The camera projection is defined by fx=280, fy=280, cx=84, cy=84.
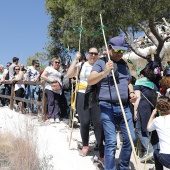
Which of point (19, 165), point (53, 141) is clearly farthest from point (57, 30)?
point (19, 165)

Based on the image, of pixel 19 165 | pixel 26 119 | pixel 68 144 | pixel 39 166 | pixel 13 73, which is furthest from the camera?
pixel 13 73

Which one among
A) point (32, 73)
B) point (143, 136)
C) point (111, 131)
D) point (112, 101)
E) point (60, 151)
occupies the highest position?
point (112, 101)

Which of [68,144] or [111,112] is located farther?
[68,144]

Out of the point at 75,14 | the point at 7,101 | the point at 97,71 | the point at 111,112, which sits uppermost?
the point at 75,14

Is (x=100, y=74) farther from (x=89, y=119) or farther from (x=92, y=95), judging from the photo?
(x=89, y=119)

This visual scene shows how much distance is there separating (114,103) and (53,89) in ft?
9.72

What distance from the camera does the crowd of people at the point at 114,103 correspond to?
339 centimetres

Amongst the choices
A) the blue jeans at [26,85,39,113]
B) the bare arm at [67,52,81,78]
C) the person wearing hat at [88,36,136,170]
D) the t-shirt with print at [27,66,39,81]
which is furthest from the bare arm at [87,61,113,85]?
the t-shirt with print at [27,66,39,81]

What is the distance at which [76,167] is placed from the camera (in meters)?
3.93

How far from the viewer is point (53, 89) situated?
20.3 feet

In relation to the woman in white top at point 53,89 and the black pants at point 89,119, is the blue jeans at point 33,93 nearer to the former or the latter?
the woman in white top at point 53,89

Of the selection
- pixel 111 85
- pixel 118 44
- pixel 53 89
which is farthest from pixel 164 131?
pixel 53 89

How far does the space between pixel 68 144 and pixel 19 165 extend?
1.61 m

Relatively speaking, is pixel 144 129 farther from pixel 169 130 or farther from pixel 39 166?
pixel 39 166
